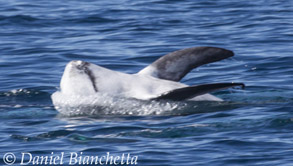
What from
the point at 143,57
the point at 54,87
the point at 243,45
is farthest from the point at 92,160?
the point at 243,45

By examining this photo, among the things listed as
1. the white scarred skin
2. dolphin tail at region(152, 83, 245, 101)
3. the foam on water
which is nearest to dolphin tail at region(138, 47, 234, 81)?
the white scarred skin

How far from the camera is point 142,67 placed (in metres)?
15.7

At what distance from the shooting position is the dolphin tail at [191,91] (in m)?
10.2

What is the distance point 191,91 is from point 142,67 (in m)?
5.32

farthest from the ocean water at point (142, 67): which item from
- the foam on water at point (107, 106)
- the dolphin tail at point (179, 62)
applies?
the dolphin tail at point (179, 62)

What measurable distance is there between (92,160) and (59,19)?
1440cm

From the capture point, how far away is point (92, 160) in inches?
342

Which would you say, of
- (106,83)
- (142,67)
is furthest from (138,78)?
(142,67)

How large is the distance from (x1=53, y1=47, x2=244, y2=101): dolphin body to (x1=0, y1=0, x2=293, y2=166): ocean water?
195 millimetres

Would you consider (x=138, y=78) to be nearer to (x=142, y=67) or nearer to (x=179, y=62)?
(x=179, y=62)

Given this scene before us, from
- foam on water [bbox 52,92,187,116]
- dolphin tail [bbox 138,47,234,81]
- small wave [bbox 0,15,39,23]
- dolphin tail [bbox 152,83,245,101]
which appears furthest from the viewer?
small wave [bbox 0,15,39,23]

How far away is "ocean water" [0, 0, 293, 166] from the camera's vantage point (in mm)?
9164

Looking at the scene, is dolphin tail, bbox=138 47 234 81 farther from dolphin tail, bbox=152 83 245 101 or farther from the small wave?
the small wave

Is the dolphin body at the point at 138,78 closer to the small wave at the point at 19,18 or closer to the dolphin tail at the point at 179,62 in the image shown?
the dolphin tail at the point at 179,62
